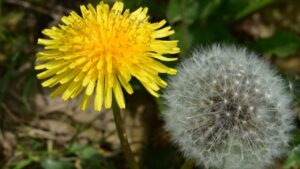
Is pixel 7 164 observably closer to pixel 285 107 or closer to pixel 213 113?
pixel 213 113

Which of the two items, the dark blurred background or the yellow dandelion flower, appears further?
the dark blurred background

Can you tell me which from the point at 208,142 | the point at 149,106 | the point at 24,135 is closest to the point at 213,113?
the point at 208,142

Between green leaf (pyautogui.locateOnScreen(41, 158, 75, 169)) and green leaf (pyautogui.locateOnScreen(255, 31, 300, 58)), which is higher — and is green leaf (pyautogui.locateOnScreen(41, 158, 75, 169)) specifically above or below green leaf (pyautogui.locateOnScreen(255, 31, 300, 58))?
below

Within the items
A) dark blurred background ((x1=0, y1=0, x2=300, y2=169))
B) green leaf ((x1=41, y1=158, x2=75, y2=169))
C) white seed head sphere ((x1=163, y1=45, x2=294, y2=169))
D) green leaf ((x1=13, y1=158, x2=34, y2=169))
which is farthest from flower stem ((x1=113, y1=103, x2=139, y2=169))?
green leaf ((x1=13, y1=158, x2=34, y2=169))

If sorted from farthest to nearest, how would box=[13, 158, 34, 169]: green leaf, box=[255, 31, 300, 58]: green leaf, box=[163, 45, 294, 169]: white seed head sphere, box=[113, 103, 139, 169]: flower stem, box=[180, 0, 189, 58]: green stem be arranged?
box=[255, 31, 300, 58]: green leaf
box=[180, 0, 189, 58]: green stem
box=[13, 158, 34, 169]: green leaf
box=[163, 45, 294, 169]: white seed head sphere
box=[113, 103, 139, 169]: flower stem

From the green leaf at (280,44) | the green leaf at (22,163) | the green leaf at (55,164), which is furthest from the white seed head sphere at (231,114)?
the green leaf at (22,163)

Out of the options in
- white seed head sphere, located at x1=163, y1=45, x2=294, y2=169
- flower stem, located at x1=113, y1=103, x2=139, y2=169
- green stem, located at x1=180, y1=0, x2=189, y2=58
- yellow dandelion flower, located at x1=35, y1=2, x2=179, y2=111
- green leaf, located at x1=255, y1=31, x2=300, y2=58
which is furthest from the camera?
green leaf, located at x1=255, y1=31, x2=300, y2=58

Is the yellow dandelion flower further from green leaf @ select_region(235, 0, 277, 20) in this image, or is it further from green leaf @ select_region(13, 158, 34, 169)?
green leaf @ select_region(235, 0, 277, 20)

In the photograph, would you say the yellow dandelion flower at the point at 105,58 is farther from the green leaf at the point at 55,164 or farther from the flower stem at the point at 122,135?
the green leaf at the point at 55,164

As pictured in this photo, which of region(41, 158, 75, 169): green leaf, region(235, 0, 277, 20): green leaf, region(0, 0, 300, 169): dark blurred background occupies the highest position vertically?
region(235, 0, 277, 20): green leaf

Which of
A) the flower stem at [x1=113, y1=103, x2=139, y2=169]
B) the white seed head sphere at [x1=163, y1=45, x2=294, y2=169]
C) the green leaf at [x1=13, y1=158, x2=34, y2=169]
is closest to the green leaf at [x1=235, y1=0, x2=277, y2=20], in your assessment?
the white seed head sphere at [x1=163, y1=45, x2=294, y2=169]
